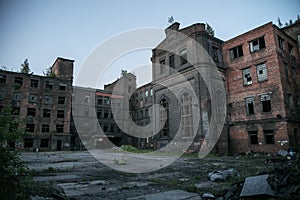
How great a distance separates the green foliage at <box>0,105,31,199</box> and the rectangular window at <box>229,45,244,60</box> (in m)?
19.5

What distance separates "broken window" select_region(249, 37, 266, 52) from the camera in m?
17.5

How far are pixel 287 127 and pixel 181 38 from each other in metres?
12.3

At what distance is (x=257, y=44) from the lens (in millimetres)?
17781

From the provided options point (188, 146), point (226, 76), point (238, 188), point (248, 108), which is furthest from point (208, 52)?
point (238, 188)

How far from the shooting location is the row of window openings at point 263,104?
16489 millimetres

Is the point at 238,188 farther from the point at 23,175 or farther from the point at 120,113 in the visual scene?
the point at 120,113

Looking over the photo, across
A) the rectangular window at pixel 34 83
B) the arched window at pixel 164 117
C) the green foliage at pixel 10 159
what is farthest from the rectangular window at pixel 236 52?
the rectangular window at pixel 34 83

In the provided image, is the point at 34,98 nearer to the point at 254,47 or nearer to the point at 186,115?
the point at 186,115

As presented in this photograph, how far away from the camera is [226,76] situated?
19953 mm

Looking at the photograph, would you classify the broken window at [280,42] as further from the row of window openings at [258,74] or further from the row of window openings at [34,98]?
the row of window openings at [34,98]

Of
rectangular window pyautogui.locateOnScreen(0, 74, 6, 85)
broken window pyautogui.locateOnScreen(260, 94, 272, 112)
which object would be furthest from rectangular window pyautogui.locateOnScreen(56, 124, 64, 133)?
broken window pyautogui.locateOnScreen(260, 94, 272, 112)

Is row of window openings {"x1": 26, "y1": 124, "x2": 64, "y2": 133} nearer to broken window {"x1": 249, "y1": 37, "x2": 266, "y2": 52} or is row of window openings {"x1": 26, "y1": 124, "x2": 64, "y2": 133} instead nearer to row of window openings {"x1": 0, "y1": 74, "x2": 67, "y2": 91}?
row of window openings {"x1": 0, "y1": 74, "x2": 67, "y2": 91}

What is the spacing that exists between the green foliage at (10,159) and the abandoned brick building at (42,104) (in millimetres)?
30846

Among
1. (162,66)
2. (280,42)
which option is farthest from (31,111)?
(280,42)
